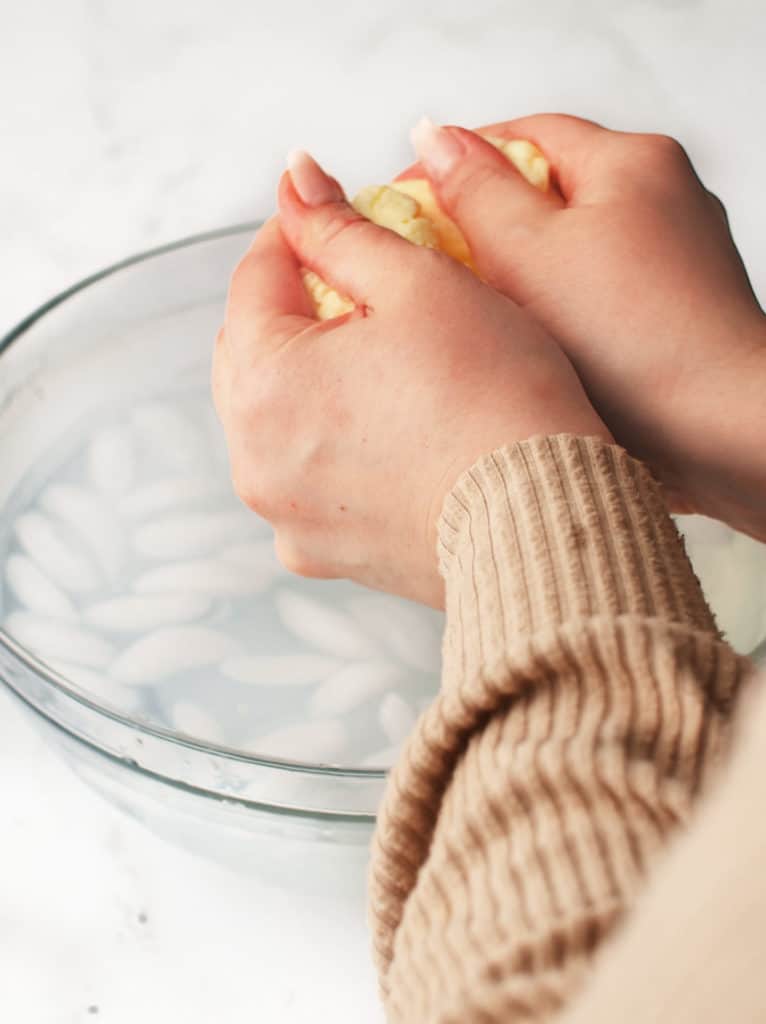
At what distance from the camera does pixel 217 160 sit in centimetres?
92

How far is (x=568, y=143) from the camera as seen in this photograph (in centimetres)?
59

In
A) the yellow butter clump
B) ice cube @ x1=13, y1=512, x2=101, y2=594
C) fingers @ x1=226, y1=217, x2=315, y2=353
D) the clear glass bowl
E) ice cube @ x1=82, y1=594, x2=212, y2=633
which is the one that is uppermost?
the yellow butter clump

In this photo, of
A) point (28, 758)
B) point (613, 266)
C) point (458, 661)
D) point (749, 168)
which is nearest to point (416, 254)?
point (613, 266)

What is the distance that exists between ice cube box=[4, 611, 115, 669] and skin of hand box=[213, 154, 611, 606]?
0.12 m

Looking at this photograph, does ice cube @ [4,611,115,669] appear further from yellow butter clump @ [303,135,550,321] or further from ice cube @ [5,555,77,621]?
yellow butter clump @ [303,135,550,321]

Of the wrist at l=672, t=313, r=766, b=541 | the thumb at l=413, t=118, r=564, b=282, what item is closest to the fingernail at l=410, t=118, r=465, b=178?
the thumb at l=413, t=118, r=564, b=282

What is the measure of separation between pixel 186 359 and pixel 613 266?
13.3 inches

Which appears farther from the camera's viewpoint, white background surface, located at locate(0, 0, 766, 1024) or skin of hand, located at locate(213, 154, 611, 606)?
white background surface, located at locate(0, 0, 766, 1024)

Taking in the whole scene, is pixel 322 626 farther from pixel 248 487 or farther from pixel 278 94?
pixel 278 94

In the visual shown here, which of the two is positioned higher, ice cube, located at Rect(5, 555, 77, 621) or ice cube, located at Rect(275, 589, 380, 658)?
ice cube, located at Rect(5, 555, 77, 621)

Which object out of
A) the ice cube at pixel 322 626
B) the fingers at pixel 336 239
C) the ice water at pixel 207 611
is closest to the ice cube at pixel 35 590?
the ice water at pixel 207 611

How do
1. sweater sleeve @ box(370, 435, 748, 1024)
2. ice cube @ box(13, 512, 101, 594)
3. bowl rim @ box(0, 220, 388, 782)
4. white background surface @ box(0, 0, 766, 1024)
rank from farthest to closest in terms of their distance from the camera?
white background surface @ box(0, 0, 766, 1024)
ice cube @ box(13, 512, 101, 594)
bowl rim @ box(0, 220, 388, 782)
sweater sleeve @ box(370, 435, 748, 1024)

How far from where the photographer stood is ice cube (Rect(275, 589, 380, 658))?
0.61 metres

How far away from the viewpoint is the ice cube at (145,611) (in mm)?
619
